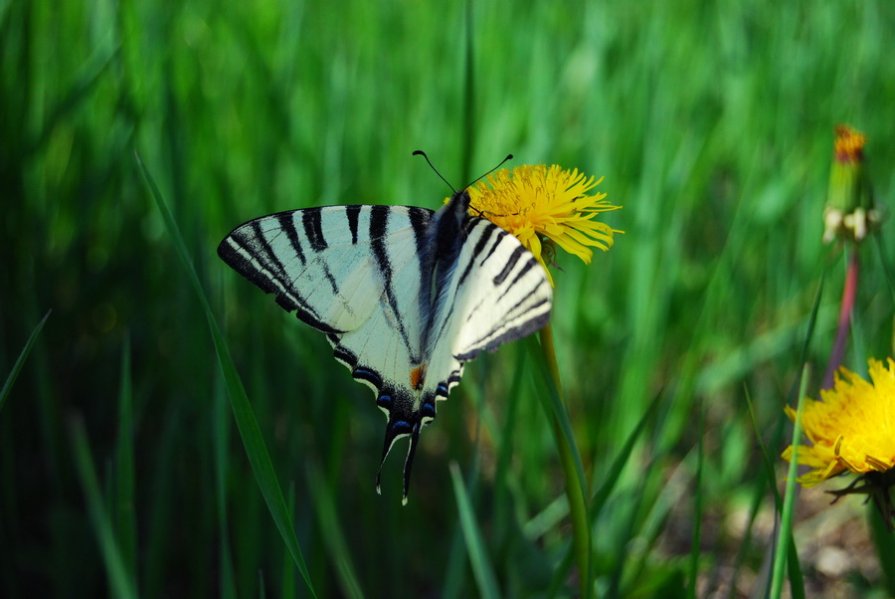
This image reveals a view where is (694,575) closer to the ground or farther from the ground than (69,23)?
closer to the ground

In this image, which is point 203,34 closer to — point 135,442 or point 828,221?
point 135,442

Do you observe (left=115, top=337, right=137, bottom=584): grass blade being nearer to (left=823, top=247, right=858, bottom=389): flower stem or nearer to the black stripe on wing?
the black stripe on wing

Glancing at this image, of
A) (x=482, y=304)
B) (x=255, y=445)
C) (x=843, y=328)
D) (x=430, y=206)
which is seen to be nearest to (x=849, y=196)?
(x=843, y=328)

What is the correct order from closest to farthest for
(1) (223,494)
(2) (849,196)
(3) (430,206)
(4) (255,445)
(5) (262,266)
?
(4) (255,445), (1) (223,494), (5) (262,266), (2) (849,196), (3) (430,206)

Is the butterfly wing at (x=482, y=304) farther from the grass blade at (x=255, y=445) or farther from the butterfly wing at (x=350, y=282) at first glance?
the grass blade at (x=255, y=445)

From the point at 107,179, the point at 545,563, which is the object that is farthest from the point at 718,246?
the point at 107,179

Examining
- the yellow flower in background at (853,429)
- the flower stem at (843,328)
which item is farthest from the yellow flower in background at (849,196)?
the yellow flower in background at (853,429)

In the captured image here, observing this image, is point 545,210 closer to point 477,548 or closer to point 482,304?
point 482,304

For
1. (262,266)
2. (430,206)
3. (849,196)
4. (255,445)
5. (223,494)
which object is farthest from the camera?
(430,206)
